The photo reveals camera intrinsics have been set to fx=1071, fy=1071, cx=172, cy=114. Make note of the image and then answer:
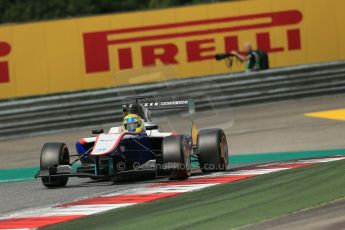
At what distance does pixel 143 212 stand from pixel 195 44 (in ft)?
46.4

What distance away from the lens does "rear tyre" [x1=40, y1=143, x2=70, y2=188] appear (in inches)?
527

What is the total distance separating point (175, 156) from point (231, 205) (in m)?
2.78

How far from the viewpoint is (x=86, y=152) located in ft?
43.5

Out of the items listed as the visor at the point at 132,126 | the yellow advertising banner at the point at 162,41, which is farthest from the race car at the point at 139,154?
the yellow advertising banner at the point at 162,41

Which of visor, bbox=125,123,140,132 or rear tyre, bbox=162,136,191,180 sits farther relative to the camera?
visor, bbox=125,123,140,132

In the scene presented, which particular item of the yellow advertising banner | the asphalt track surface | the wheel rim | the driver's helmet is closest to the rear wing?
the driver's helmet

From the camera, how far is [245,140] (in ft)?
62.7

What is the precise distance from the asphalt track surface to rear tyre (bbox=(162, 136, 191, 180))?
19.4 inches

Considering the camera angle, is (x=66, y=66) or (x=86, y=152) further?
(x=66, y=66)

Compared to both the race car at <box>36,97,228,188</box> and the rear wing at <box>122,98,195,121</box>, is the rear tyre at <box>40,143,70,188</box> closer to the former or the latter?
the race car at <box>36,97,228,188</box>

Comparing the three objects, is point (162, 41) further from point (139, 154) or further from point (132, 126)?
point (139, 154)

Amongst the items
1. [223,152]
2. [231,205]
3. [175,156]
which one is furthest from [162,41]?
[231,205]

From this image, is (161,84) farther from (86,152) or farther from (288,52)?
(86,152)

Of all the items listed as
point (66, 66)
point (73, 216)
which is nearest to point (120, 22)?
point (66, 66)
